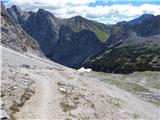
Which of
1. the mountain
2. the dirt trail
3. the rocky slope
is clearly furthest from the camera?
the mountain

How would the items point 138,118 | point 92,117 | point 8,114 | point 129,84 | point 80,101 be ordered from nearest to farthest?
1. point 8,114
2. point 92,117
3. point 80,101
4. point 138,118
5. point 129,84

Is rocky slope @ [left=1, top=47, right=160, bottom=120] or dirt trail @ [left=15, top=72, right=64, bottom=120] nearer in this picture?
dirt trail @ [left=15, top=72, right=64, bottom=120]

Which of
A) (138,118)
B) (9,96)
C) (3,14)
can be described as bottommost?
(138,118)

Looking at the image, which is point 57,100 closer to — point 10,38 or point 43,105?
point 43,105

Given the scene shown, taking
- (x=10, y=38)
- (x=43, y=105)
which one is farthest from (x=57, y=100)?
(x=10, y=38)

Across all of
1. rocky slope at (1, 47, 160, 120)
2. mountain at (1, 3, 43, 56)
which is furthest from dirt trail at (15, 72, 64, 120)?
mountain at (1, 3, 43, 56)

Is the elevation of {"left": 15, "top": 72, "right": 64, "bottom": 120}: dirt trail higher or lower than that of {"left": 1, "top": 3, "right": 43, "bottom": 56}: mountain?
lower

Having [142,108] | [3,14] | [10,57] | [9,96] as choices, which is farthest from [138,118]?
[3,14]

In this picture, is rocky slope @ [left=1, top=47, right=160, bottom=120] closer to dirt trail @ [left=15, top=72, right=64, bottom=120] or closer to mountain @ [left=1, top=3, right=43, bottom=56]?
dirt trail @ [left=15, top=72, right=64, bottom=120]

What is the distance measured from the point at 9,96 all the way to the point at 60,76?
20322mm

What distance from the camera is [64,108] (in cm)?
4469

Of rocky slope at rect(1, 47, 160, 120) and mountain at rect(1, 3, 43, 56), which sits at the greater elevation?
mountain at rect(1, 3, 43, 56)

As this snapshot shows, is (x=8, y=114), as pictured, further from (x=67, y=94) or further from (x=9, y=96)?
(x=67, y=94)

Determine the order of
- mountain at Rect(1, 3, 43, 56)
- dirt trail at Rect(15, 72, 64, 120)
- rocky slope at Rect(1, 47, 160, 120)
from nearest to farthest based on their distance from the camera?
dirt trail at Rect(15, 72, 64, 120), rocky slope at Rect(1, 47, 160, 120), mountain at Rect(1, 3, 43, 56)
